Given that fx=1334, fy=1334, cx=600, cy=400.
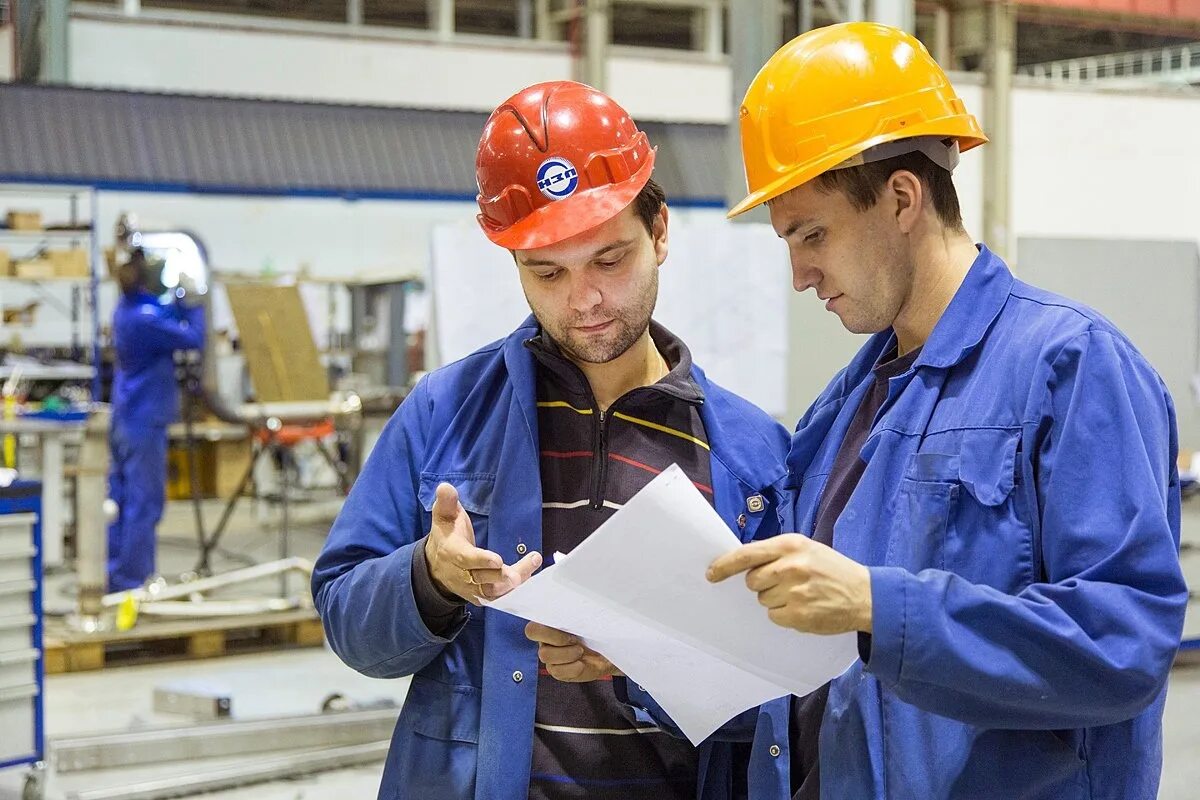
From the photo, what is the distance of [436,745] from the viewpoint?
1692mm

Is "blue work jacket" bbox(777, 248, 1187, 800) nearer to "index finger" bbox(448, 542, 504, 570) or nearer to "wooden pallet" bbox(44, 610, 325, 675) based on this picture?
"index finger" bbox(448, 542, 504, 570)

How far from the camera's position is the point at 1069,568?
1.23 metres

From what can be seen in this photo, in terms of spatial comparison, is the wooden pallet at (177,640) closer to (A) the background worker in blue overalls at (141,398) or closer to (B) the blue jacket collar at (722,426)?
(A) the background worker in blue overalls at (141,398)

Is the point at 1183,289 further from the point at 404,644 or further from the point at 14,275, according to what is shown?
the point at 14,275

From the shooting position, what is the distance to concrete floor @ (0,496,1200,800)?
15.2 ft

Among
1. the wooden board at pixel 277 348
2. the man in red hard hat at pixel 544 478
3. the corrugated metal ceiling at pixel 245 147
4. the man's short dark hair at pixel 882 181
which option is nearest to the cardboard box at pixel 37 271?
the corrugated metal ceiling at pixel 245 147

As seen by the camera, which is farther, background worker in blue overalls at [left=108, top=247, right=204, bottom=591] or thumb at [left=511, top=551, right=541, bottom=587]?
background worker in blue overalls at [left=108, top=247, right=204, bottom=591]

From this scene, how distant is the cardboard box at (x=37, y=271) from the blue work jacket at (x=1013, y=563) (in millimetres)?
8945

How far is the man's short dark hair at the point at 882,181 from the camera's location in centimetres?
150

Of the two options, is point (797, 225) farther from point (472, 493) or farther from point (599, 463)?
point (472, 493)

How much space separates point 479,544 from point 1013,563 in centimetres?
72

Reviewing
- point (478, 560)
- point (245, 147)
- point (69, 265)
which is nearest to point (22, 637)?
point (478, 560)

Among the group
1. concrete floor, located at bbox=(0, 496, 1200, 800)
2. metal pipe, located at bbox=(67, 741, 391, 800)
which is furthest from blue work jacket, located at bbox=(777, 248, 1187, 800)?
concrete floor, located at bbox=(0, 496, 1200, 800)

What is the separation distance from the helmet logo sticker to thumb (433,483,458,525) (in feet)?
1.45
